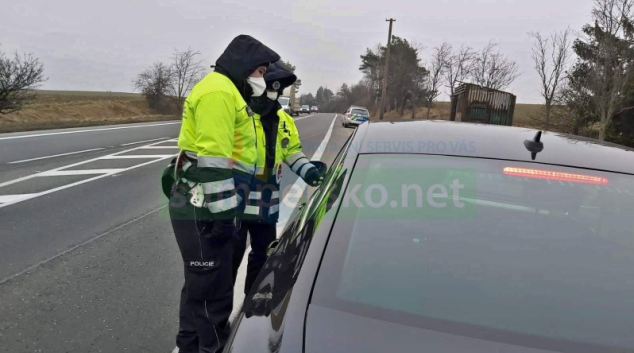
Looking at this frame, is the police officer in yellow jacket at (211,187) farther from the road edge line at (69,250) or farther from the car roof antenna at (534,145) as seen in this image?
the road edge line at (69,250)

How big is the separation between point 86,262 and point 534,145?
3852 millimetres

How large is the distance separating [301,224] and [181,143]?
0.95 m

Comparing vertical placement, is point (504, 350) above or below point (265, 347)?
above

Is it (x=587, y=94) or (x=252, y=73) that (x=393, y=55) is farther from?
(x=252, y=73)

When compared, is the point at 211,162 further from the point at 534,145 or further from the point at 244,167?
the point at 534,145

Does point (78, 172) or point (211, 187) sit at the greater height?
point (211, 187)

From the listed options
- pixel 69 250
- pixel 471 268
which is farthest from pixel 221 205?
pixel 69 250

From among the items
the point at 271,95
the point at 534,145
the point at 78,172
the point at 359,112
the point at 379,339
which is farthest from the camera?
the point at 359,112

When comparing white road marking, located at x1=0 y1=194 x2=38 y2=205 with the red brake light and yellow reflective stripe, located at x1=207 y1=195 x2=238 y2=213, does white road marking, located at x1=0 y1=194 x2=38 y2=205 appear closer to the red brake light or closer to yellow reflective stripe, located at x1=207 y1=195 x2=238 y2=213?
yellow reflective stripe, located at x1=207 y1=195 x2=238 y2=213

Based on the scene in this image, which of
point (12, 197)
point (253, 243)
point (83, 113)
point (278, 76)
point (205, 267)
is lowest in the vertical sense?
point (83, 113)

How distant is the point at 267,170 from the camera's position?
310 centimetres

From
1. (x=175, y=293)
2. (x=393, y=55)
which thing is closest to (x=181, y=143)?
(x=175, y=293)

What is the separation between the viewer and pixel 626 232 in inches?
67.1

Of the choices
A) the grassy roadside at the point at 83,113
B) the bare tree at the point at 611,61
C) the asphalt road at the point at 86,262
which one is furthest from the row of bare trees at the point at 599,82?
the grassy roadside at the point at 83,113
